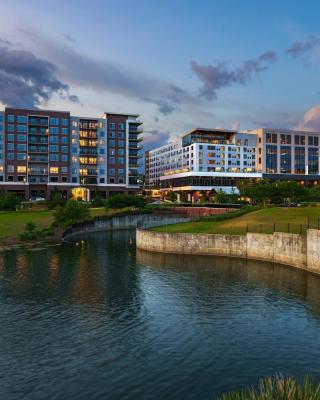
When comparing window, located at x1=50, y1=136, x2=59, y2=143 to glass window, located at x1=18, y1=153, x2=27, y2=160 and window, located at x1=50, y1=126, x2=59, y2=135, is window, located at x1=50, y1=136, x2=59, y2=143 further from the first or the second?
glass window, located at x1=18, y1=153, x2=27, y2=160

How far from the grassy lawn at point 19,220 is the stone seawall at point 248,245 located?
29.5 meters

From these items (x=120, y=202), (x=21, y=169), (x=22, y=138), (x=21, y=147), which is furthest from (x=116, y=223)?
(x=22, y=138)

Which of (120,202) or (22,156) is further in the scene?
(22,156)

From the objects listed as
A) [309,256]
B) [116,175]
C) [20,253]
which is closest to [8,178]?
[116,175]

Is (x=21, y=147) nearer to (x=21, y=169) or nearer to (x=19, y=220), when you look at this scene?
(x=21, y=169)

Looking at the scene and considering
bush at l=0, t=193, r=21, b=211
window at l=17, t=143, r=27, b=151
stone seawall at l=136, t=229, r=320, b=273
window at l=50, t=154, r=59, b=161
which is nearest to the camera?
stone seawall at l=136, t=229, r=320, b=273

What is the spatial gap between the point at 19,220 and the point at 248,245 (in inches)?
2296

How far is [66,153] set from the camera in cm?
16238

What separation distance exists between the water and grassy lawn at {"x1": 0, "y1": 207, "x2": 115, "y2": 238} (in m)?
32.6

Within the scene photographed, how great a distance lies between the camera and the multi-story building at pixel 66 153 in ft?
508

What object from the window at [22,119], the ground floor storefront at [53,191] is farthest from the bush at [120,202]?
the window at [22,119]

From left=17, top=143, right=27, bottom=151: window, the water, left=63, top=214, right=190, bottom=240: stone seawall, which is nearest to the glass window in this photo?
left=17, top=143, right=27, bottom=151: window

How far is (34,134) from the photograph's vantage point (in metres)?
156

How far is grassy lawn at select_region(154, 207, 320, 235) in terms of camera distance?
5775 centimetres
